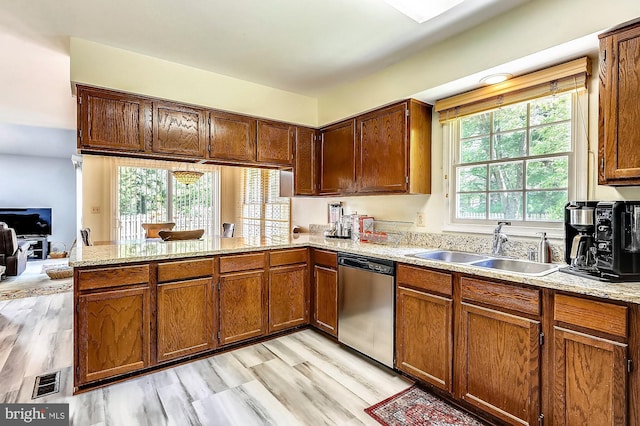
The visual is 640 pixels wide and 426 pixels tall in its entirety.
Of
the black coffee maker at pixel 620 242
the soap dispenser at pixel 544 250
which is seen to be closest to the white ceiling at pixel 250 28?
the black coffee maker at pixel 620 242

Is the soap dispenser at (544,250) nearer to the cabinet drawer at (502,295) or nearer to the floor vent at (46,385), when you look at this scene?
the cabinet drawer at (502,295)

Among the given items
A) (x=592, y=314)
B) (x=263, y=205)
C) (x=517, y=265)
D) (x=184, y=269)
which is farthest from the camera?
(x=263, y=205)

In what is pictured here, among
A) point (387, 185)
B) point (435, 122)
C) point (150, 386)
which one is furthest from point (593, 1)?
point (150, 386)

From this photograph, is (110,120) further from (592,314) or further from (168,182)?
(168,182)

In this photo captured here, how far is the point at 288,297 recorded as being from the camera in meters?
3.08

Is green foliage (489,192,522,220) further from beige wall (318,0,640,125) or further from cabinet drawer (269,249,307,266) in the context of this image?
cabinet drawer (269,249,307,266)

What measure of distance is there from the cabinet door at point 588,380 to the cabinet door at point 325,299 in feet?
5.45

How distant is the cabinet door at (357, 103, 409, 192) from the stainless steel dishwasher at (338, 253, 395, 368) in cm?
74

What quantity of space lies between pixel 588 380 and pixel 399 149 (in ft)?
6.31

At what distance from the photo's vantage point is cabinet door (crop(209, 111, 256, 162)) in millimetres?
3041

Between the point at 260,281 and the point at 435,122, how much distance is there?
6.92ft

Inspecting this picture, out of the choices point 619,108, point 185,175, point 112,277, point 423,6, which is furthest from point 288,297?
point 185,175

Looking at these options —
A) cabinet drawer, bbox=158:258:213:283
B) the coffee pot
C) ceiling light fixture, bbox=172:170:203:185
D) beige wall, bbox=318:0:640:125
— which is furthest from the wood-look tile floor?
ceiling light fixture, bbox=172:170:203:185

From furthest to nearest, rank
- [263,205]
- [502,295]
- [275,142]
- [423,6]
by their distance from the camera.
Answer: [263,205], [275,142], [423,6], [502,295]
